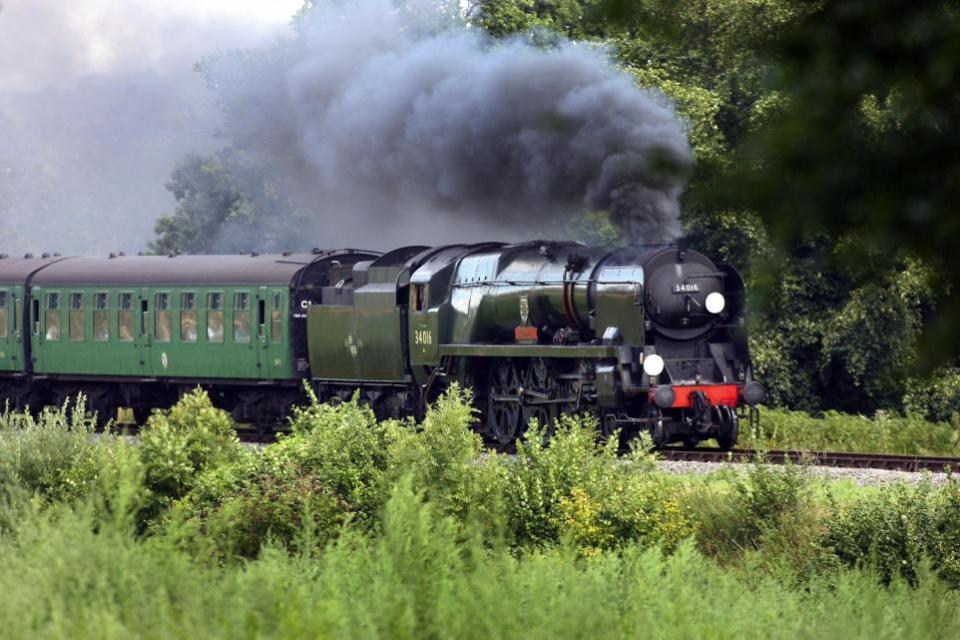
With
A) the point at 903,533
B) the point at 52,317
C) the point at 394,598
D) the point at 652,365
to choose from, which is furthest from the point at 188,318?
the point at 394,598

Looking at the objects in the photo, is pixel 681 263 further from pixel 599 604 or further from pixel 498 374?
pixel 599 604

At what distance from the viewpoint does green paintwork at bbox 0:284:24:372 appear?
27734mm

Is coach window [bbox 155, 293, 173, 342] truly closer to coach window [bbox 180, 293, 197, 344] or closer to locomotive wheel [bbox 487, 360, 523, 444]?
coach window [bbox 180, 293, 197, 344]

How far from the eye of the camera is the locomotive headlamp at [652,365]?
18484 millimetres

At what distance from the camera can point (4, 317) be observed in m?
28.1

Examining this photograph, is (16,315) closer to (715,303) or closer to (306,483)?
(715,303)

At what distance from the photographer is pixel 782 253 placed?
20.4 feet

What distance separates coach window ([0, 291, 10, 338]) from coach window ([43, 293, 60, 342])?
120 centimetres

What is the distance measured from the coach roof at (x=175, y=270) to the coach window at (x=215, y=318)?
30 centimetres

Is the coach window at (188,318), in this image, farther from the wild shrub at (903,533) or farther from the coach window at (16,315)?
the wild shrub at (903,533)


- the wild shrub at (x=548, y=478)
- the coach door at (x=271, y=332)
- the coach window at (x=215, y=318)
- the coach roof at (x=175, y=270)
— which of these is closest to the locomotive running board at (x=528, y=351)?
the wild shrub at (x=548, y=478)

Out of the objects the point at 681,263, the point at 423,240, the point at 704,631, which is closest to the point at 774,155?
the point at 704,631

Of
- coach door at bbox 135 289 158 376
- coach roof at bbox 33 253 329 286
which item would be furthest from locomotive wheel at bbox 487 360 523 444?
coach door at bbox 135 289 158 376

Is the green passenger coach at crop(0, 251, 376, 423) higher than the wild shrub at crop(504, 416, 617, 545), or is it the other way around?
the green passenger coach at crop(0, 251, 376, 423)
